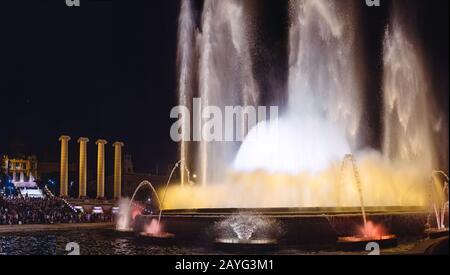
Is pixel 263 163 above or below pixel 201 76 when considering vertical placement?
below

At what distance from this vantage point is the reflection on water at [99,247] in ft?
55.7

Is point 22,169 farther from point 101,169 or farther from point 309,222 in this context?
point 309,222

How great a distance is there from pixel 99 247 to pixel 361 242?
8817 millimetres

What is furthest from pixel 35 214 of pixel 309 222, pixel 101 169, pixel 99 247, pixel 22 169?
pixel 22 169

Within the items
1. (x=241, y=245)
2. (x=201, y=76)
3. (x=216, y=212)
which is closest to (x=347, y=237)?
(x=241, y=245)

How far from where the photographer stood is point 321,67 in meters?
29.2

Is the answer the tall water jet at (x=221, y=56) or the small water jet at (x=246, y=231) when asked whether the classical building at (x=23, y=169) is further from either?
the small water jet at (x=246, y=231)

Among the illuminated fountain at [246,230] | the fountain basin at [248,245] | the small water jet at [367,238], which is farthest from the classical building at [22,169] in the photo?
the small water jet at [367,238]

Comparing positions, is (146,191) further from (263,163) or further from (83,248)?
(83,248)

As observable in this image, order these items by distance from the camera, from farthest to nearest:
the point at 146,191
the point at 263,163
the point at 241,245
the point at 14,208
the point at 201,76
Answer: the point at 146,191 < the point at 14,208 < the point at 201,76 < the point at 263,163 < the point at 241,245

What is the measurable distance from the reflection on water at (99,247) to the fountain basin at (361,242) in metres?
0.31

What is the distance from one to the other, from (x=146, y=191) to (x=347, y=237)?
75.8 meters
